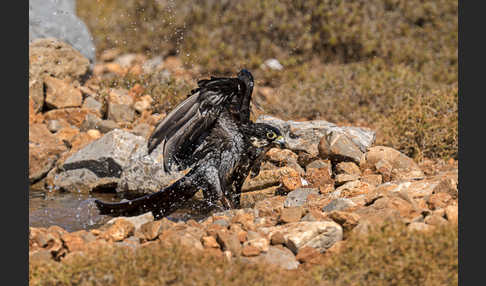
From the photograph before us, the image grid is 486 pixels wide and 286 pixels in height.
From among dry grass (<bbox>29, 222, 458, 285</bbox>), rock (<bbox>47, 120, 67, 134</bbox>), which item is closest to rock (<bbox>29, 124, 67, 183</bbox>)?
rock (<bbox>47, 120, 67, 134</bbox>)

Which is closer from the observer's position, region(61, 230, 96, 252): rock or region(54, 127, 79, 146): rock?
region(61, 230, 96, 252): rock

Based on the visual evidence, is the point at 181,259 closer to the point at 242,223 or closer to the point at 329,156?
the point at 242,223

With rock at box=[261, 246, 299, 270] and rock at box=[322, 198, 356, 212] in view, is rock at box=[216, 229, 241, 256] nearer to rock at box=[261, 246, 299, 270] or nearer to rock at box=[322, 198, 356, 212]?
rock at box=[261, 246, 299, 270]

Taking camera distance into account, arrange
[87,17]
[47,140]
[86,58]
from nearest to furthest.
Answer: [47,140] → [86,58] → [87,17]

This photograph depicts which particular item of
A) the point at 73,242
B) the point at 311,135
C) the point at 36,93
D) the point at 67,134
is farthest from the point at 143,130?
the point at 73,242

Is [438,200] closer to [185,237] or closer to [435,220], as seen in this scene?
[435,220]

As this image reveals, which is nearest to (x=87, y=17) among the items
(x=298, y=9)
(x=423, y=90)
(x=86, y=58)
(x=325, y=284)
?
(x=86, y=58)
